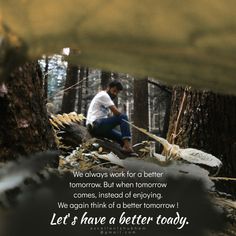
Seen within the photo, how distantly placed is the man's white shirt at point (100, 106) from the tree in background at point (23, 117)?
2.21ft

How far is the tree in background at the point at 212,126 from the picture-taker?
6.13 ft

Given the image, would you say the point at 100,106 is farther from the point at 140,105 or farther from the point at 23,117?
the point at 140,105

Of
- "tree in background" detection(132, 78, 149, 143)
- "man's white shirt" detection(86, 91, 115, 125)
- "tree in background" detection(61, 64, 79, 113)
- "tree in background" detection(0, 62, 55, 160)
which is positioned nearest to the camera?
"tree in background" detection(0, 62, 55, 160)

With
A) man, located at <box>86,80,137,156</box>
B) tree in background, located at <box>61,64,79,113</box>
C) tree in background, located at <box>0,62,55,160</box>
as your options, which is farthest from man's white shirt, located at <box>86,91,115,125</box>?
tree in background, located at <box>61,64,79,113</box>

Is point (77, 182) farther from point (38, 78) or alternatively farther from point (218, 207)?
point (218, 207)

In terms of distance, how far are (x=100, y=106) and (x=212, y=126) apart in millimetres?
445

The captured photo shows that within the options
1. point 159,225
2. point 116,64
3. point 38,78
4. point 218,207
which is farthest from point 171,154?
point 116,64

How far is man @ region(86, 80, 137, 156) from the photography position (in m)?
1.84

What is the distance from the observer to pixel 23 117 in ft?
3.51

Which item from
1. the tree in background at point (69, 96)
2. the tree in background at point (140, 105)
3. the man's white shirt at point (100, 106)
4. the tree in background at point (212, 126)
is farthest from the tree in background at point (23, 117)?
the tree in background at point (140, 105)

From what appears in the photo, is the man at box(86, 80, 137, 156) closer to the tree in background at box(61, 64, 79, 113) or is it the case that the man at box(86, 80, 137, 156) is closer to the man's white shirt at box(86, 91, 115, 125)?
the man's white shirt at box(86, 91, 115, 125)

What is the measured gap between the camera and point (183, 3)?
0.22 metres

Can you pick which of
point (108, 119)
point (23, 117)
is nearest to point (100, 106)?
point (108, 119)

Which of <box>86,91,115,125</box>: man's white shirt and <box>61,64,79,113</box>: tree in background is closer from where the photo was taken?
<box>86,91,115,125</box>: man's white shirt
